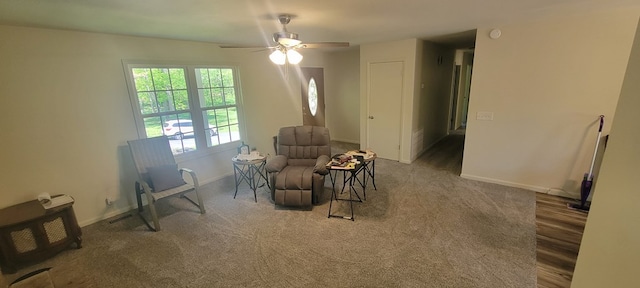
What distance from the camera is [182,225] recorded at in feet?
9.75

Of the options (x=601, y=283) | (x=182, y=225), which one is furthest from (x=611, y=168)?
(x=182, y=225)

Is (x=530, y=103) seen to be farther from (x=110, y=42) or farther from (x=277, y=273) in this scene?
(x=110, y=42)

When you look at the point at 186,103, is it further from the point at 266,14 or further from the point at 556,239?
the point at 556,239

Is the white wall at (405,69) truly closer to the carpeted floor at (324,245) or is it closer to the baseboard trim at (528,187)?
the baseboard trim at (528,187)

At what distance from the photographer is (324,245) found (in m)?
2.54

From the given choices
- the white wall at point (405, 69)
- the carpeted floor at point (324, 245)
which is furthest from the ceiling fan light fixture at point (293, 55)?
the white wall at point (405, 69)

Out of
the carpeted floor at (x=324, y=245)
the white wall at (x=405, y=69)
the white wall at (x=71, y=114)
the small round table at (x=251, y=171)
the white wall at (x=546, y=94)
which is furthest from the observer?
the white wall at (x=405, y=69)

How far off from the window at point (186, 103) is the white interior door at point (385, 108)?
2.50 metres

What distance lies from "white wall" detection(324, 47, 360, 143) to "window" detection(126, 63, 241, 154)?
8.72 ft

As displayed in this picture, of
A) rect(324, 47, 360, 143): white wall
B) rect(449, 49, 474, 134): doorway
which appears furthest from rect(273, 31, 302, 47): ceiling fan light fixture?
rect(449, 49, 474, 134): doorway

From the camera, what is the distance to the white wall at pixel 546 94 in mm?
2914

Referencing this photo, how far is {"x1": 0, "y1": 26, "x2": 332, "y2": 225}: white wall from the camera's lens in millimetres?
2537

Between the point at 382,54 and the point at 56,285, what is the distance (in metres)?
4.78

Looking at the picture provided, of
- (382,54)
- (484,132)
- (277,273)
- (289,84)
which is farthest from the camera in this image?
(289,84)
